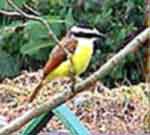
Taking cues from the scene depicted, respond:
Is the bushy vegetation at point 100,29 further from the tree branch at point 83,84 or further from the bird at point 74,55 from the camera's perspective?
the tree branch at point 83,84

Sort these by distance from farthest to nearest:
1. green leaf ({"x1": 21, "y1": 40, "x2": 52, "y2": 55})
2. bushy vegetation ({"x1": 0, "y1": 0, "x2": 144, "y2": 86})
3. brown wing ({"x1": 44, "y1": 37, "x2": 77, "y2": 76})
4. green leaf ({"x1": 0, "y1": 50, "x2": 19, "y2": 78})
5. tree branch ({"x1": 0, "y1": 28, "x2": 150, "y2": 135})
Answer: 1. green leaf ({"x1": 0, "y1": 50, "x2": 19, "y2": 78})
2. bushy vegetation ({"x1": 0, "y1": 0, "x2": 144, "y2": 86})
3. green leaf ({"x1": 21, "y1": 40, "x2": 52, "y2": 55})
4. brown wing ({"x1": 44, "y1": 37, "x2": 77, "y2": 76})
5. tree branch ({"x1": 0, "y1": 28, "x2": 150, "y2": 135})

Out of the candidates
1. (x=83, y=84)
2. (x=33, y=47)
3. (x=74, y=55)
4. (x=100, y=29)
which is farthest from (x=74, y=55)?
(x=33, y=47)

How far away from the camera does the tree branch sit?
3.17 feet

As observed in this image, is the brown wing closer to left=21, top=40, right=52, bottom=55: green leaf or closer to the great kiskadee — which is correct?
the great kiskadee

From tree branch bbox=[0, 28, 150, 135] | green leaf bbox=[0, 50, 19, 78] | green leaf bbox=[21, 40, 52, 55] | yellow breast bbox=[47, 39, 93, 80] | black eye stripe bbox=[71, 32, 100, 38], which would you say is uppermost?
tree branch bbox=[0, 28, 150, 135]

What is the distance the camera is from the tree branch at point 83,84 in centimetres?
97

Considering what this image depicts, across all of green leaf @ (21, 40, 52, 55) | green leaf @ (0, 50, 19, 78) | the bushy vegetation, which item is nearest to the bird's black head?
green leaf @ (21, 40, 52, 55)

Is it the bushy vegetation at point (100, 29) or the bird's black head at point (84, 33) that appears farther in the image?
the bushy vegetation at point (100, 29)

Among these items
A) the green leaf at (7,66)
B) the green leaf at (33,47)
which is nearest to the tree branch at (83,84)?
the green leaf at (33,47)

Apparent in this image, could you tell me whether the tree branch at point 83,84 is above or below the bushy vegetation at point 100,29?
above

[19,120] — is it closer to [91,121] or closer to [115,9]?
[91,121]

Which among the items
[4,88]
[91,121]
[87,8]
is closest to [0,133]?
[91,121]

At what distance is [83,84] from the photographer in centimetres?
101

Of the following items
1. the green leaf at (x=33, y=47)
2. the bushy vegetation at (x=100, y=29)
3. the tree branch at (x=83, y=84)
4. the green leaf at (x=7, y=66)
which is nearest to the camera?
the tree branch at (x=83, y=84)
